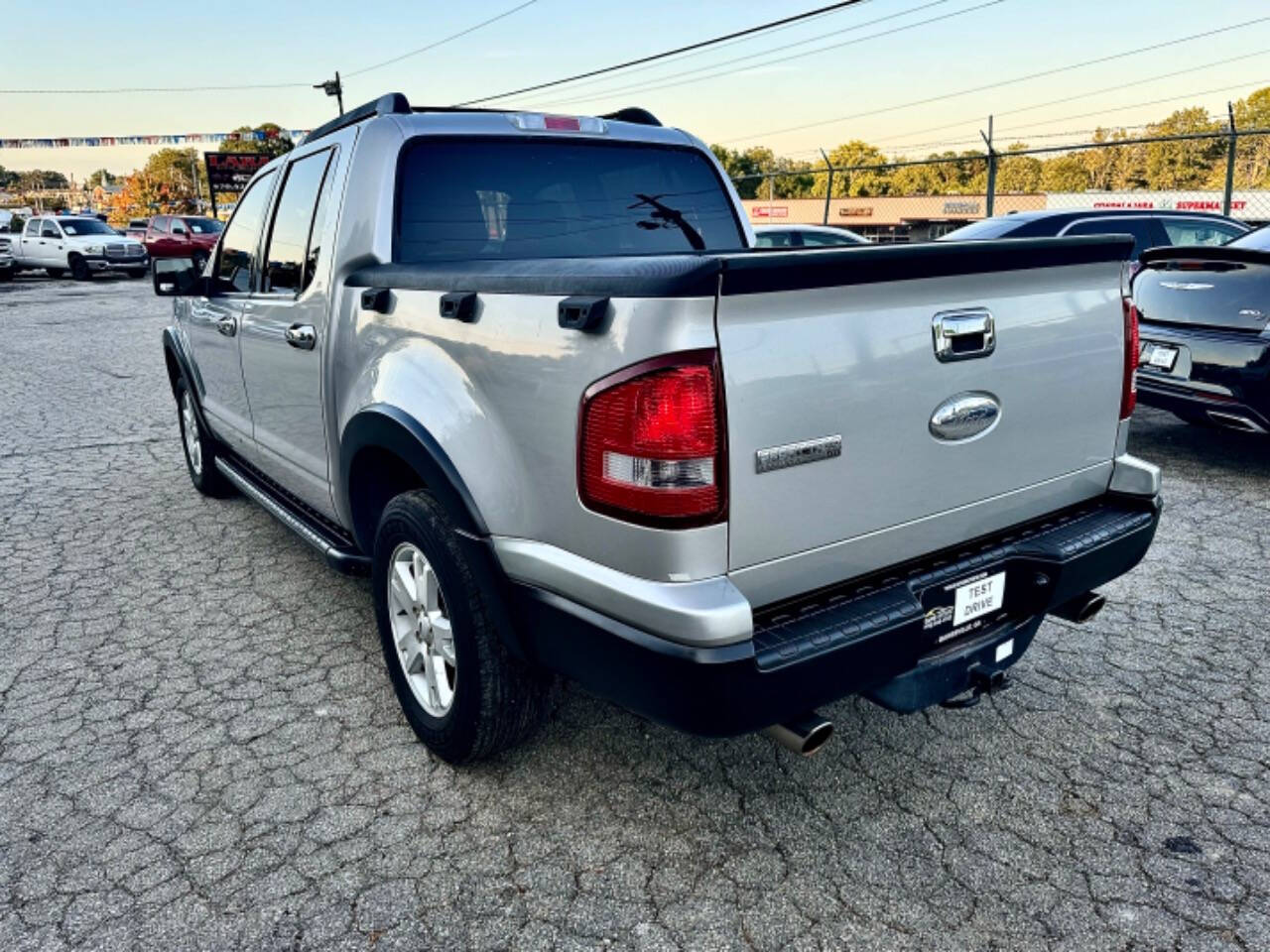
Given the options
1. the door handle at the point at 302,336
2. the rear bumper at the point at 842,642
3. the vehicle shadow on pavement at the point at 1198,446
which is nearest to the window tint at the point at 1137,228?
the vehicle shadow on pavement at the point at 1198,446

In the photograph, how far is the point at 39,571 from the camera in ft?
15.7

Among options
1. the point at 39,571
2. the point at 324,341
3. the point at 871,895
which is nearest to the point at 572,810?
the point at 871,895

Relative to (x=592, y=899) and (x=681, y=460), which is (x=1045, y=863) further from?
(x=681, y=460)

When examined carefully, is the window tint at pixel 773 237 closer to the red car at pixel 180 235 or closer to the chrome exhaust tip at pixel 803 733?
the chrome exhaust tip at pixel 803 733

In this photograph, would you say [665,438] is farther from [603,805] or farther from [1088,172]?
[1088,172]

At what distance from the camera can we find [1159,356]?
603 cm

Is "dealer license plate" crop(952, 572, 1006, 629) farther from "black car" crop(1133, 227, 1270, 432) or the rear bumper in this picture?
"black car" crop(1133, 227, 1270, 432)

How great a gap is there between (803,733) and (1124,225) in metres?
8.93

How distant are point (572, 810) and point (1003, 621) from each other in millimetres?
1334

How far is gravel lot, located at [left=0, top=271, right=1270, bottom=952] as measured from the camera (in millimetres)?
2338

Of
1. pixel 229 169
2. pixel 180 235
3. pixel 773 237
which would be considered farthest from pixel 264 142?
pixel 773 237

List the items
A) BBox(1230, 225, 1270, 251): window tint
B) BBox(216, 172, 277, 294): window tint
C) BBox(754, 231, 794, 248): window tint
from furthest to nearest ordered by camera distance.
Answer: BBox(754, 231, 794, 248): window tint
BBox(1230, 225, 1270, 251): window tint
BBox(216, 172, 277, 294): window tint

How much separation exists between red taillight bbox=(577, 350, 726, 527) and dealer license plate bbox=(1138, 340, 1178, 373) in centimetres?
485

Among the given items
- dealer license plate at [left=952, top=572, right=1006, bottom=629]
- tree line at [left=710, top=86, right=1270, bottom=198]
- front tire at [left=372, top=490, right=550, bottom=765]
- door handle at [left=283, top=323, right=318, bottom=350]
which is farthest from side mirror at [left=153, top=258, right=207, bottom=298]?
tree line at [left=710, top=86, right=1270, bottom=198]
